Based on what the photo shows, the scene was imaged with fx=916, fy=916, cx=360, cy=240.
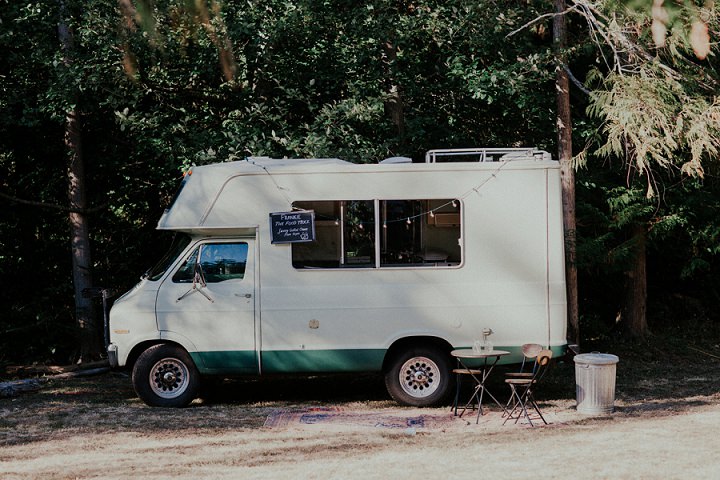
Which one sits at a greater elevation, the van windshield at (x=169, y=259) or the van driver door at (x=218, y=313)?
the van windshield at (x=169, y=259)

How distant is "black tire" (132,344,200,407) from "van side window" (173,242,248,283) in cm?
87

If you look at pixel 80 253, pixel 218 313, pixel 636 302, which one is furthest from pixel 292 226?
pixel 636 302

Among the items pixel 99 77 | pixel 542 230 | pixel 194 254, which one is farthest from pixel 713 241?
pixel 99 77

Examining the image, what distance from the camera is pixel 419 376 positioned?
10578 millimetres

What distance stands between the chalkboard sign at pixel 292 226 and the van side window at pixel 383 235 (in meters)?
0.15

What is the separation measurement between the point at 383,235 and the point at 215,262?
6.56 feet

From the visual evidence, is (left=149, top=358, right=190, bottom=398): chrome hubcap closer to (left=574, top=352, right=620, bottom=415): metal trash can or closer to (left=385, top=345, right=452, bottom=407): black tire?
(left=385, top=345, right=452, bottom=407): black tire

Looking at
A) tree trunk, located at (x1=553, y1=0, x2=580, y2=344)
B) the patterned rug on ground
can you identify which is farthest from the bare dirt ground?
tree trunk, located at (x1=553, y1=0, x2=580, y2=344)

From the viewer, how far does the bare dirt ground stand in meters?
7.40

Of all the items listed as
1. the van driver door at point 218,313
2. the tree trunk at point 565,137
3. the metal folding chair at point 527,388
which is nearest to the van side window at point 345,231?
the van driver door at point 218,313

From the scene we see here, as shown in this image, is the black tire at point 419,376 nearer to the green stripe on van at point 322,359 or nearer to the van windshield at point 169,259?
the green stripe on van at point 322,359

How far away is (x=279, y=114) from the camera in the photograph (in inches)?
525

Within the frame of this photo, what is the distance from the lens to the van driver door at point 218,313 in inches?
417

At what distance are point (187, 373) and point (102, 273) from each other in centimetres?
589
